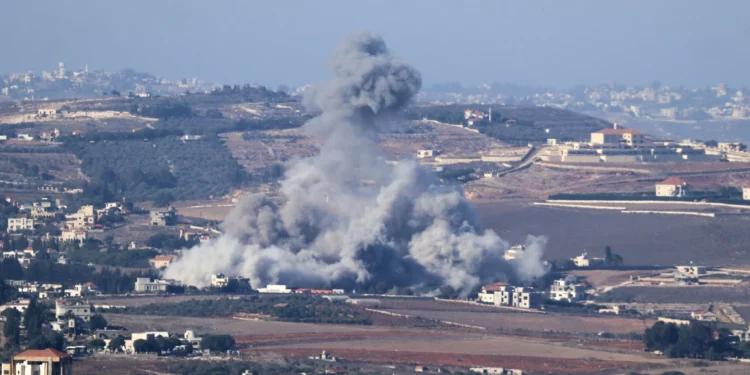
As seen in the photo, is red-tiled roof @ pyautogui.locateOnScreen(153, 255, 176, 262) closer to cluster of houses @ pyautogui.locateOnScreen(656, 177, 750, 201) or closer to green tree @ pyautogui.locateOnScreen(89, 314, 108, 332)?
A: green tree @ pyautogui.locateOnScreen(89, 314, 108, 332)

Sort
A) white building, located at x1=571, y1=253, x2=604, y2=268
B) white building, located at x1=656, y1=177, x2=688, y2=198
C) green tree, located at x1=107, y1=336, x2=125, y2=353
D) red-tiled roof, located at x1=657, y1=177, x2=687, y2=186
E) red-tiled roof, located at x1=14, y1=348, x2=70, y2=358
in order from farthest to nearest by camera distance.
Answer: red-tiled roof, located at x1=657, y1=177, x2=687, y2=186, white building, located at x1=656, y1=177, x2=688, y2=198, white building, located at x1=571, y1=253, x2=604, y2=268, green tree, located at x1=107, y1=336, x2=125, y2=353, red-tiled roof, located at x1=14, y1=348, x2=70, y2=358

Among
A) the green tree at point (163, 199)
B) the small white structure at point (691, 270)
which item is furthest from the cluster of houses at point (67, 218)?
the small white structure at point (691, 270)

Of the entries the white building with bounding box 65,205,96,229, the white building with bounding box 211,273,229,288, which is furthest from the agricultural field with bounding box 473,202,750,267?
the white building with bounding box 211,273,229,288

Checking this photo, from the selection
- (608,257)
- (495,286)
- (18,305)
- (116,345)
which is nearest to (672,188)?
(608,257)

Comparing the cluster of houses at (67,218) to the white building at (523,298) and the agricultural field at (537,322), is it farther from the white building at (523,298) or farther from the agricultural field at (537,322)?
the agricultural field at (537,322)

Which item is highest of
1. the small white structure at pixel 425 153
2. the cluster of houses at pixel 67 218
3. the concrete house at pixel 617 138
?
the concrete house at pixel 617 138

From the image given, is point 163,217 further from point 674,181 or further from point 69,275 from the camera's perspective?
point 674,181
